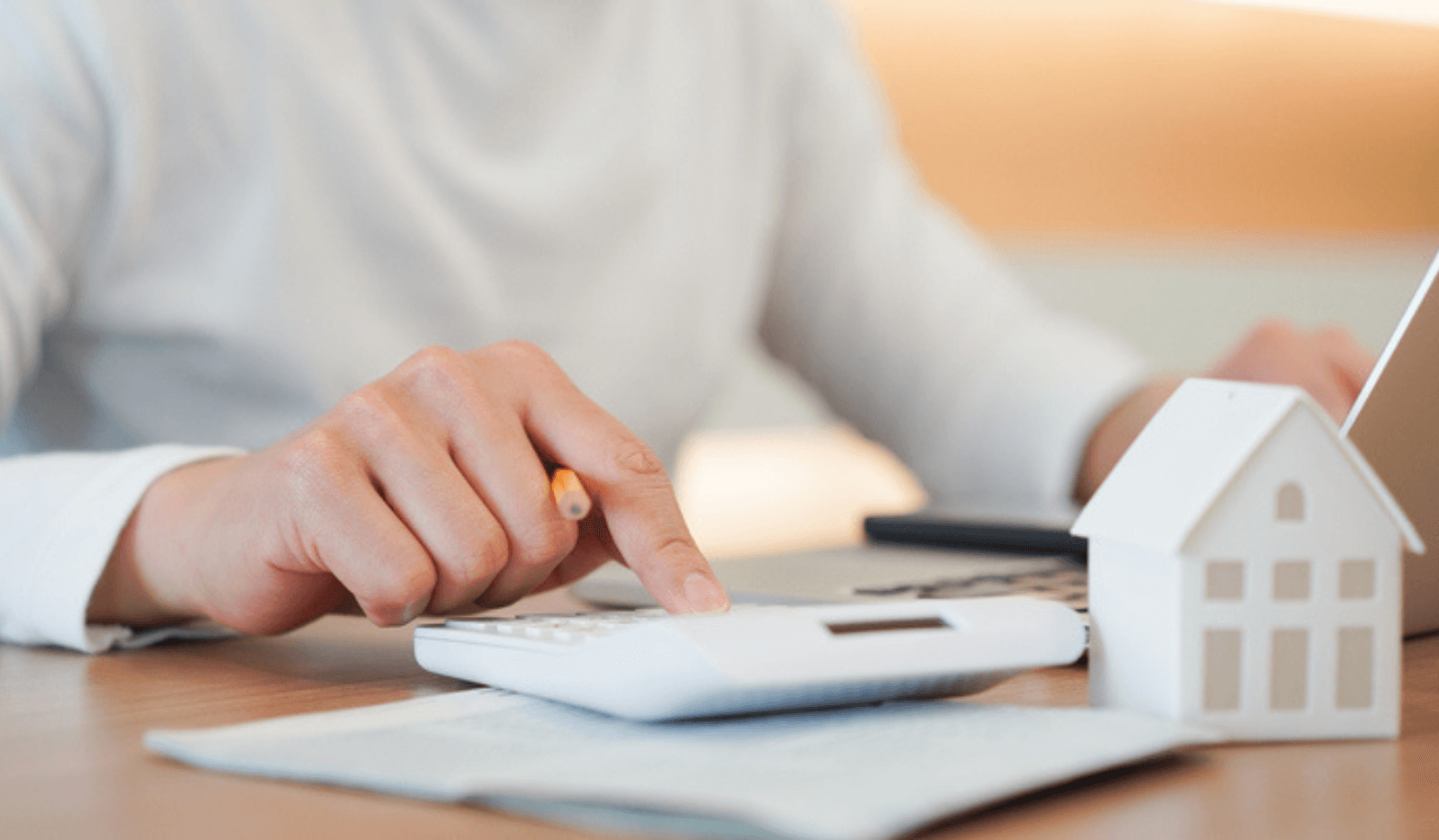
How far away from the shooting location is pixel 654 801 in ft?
0.98

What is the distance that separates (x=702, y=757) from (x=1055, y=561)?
16.3 inches

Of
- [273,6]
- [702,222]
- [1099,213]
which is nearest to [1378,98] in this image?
[1099,213]

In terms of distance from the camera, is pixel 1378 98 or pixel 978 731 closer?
pixel 978 731

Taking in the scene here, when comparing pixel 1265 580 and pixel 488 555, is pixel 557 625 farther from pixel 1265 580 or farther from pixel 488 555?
pixel 1265 580

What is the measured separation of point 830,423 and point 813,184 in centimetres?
201

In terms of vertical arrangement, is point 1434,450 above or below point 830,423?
below

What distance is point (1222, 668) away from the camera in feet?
1.25

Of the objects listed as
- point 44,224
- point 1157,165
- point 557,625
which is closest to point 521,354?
point 557,625

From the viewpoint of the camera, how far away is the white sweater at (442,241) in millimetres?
837

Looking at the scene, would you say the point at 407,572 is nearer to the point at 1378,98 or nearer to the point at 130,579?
the point at 130,579

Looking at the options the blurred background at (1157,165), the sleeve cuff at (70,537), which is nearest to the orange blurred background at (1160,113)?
the blurred background at (1157,165)

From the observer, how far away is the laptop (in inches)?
19.0

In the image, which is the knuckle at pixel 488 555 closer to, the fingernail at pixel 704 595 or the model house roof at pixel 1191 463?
the fingernail at pixel 704 595

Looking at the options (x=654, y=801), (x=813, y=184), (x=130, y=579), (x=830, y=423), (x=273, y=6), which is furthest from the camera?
(x=830, y=423)
